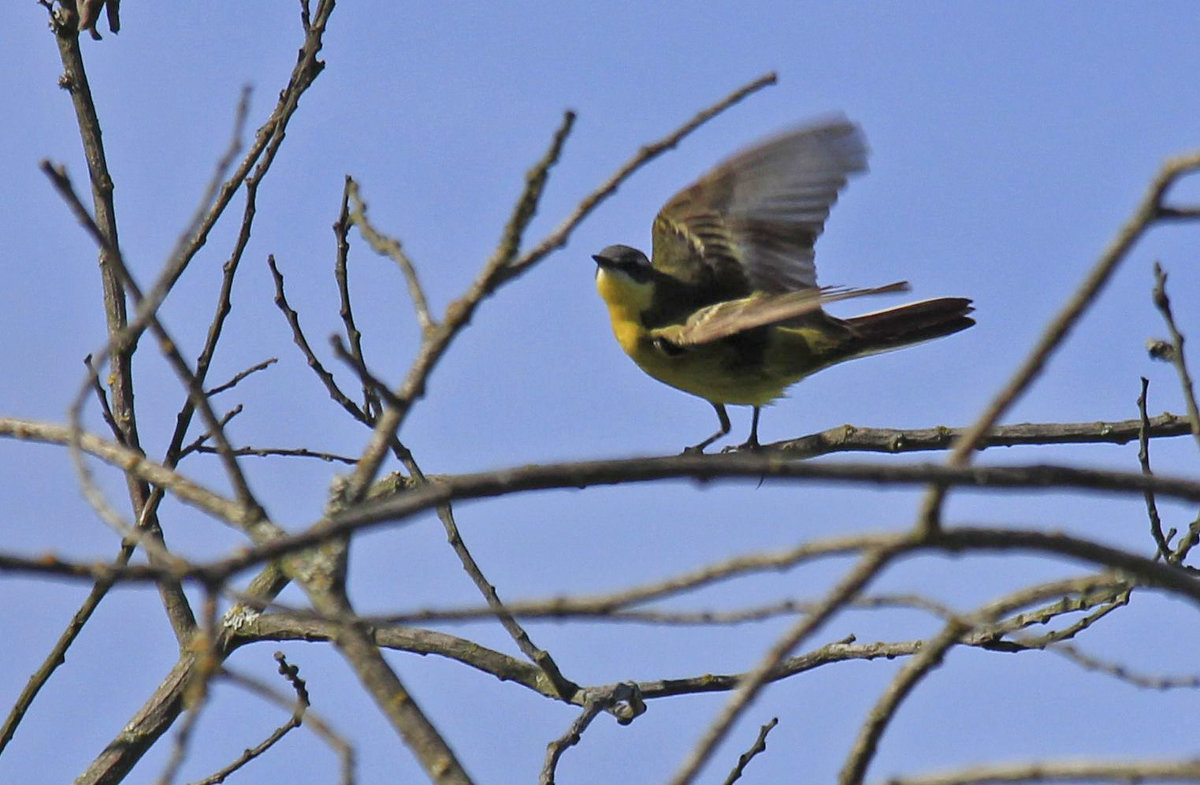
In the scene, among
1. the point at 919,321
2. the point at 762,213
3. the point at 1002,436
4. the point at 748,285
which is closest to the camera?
the point at 1002,436

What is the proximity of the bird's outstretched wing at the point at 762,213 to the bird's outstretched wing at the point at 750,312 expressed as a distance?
0.73 ft

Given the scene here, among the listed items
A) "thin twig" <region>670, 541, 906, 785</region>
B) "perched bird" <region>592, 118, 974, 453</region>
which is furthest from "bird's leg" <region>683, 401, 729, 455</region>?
"thin twig" <region>670, 541, 906, 785</region>

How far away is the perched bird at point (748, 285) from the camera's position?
632 centimetres

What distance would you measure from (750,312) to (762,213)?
4.81ft

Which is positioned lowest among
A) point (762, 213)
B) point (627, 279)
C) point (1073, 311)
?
point (1073, 311)

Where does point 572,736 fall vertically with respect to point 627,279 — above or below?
below

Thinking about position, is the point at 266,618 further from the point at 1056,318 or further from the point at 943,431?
the point at 1056,318

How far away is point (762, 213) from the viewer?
6898 mm

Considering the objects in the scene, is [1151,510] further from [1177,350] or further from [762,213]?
[762,213]

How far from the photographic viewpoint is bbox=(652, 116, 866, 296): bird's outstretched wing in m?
6.44

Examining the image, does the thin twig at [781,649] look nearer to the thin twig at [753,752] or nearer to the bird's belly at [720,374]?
the thin twig at [753,752]

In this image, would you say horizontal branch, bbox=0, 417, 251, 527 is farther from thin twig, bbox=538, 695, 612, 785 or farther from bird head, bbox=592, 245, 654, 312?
bird head, bbox=592, 245, 654, 312

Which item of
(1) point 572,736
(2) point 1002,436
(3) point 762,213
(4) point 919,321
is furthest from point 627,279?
(1) point 572,736

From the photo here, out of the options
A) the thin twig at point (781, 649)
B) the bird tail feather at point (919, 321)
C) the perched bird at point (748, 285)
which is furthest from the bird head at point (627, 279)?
the thin twig at point (781, 649)
